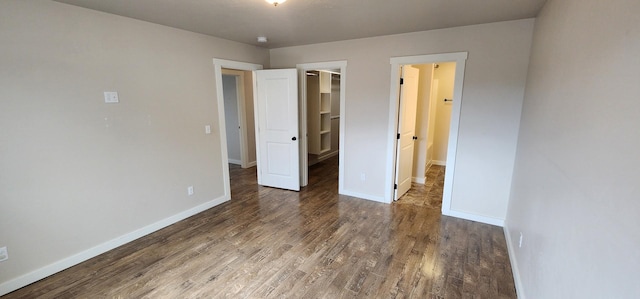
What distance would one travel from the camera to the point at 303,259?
262 cm

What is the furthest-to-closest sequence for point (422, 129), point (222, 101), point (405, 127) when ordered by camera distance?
point (422, 129), point (405, 127), point (222, 101)

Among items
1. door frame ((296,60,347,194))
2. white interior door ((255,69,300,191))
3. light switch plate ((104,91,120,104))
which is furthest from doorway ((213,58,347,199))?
light switch plate ((104,91,120,104))

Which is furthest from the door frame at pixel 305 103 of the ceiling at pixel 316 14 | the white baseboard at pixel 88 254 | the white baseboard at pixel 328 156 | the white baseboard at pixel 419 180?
the white baseboard at pixel 328 156

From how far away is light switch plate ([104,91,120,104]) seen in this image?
2642 millimetres

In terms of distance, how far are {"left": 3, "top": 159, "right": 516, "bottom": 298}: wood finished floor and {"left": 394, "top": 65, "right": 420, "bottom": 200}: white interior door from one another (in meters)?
0.54

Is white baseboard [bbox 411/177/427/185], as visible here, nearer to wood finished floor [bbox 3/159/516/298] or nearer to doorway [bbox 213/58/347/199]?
wood finished floor [bbox 3/159/516/298]

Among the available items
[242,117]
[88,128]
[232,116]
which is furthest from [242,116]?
[88,128]

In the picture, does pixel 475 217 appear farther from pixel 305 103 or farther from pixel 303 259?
pixel 305 103

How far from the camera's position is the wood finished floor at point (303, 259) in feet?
7.21

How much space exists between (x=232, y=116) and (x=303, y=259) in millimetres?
4346

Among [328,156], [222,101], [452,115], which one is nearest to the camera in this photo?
[452,115]

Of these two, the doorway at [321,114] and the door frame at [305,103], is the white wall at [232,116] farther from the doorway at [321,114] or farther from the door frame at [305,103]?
the door frame at [305,103]

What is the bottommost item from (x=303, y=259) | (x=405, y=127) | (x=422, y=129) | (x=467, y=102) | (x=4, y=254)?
(x=303, y=259)

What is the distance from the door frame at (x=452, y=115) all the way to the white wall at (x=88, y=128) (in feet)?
8.23
